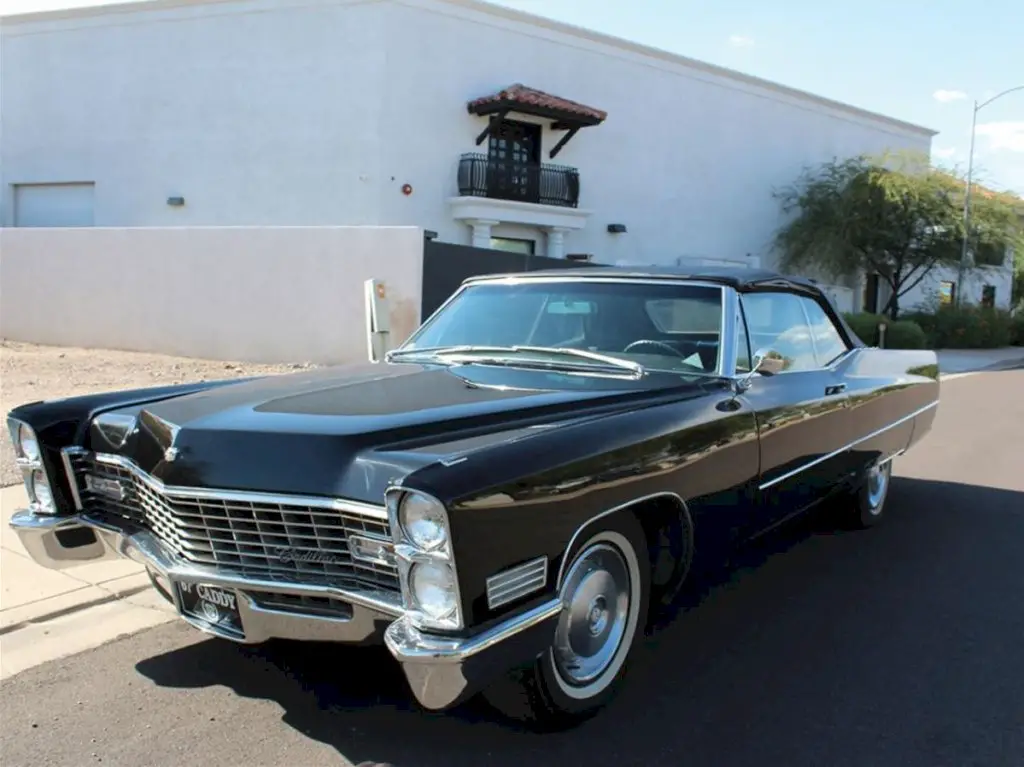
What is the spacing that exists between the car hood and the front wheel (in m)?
0.47

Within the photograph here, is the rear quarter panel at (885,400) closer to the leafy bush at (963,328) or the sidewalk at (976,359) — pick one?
the sidewalk at (976,359)

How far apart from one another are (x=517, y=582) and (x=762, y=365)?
1.90 meters

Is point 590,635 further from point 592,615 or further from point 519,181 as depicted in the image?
point 519,181

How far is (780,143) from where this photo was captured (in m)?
29.3

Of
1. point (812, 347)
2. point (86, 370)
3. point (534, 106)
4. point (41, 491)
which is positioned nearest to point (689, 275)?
point (812, 347)

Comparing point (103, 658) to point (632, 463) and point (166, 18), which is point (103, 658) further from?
point (166, 18)

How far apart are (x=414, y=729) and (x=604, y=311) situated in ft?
6.86

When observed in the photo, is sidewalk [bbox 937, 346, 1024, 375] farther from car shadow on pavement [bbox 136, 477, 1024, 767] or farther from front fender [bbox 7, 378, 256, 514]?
front fender [bbox 7, 378, 256, 514]

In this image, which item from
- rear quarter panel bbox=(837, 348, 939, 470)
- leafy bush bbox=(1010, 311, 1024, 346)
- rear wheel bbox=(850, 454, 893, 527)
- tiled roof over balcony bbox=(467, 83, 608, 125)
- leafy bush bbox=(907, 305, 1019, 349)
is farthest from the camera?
leafy bush bbox=(1010, 311, 1024, 346)

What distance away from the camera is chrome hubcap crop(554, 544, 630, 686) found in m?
2.99

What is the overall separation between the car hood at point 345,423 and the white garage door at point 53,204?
22.9m

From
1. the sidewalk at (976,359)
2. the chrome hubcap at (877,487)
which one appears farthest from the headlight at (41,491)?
the sidewalk at (976,359)

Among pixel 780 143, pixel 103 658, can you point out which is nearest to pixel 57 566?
pixel 103 658

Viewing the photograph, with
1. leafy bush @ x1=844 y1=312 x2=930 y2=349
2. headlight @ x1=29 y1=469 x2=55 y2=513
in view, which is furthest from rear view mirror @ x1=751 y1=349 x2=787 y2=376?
leafy bush @ x1=844 y1=312 x2=930 y2=349
